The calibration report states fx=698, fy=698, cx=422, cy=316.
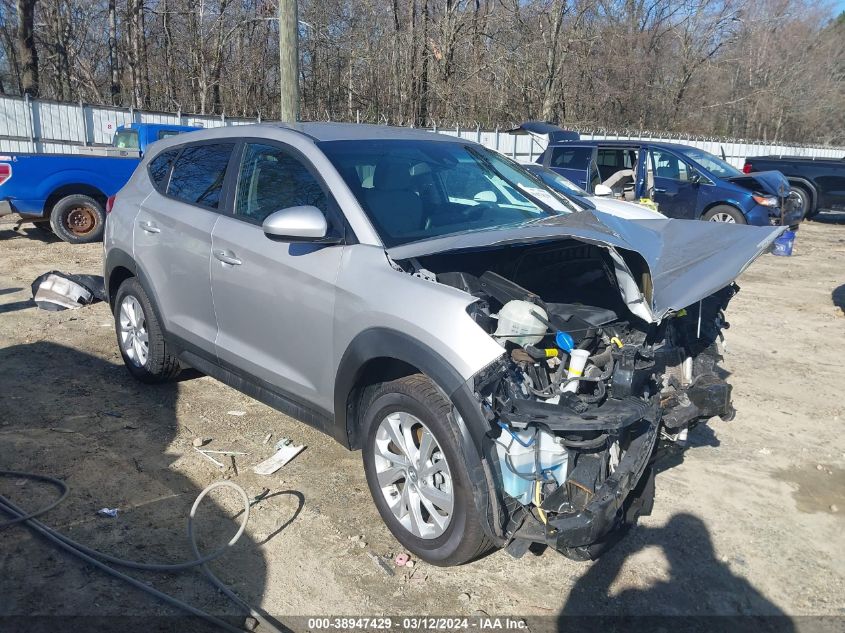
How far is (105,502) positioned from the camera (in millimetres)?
3688

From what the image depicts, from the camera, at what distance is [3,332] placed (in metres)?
6.44

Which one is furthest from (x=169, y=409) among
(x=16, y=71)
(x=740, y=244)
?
(x=16, y=71)

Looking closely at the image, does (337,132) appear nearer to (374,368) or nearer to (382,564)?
(374,368)

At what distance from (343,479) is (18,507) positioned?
5.49 feet

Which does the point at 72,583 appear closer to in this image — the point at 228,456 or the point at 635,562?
the point at 228,456

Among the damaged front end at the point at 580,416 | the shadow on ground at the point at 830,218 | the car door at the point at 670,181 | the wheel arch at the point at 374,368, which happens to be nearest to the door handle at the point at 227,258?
the wheel arch at the point at 374,368

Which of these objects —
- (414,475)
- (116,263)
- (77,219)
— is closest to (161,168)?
(116,263)

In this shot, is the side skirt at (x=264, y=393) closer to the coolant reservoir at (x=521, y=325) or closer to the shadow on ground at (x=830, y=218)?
the coolant reservoir at (x=521, y=325)

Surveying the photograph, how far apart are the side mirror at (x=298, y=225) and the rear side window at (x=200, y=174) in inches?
43.7

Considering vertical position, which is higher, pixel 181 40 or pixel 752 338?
pixel 181 40

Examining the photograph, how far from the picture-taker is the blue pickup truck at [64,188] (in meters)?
9.85

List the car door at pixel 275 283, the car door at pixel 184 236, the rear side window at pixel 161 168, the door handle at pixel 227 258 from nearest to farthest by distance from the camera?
1. the car door at pixel 275 283
2. the door handle at pixel 227 258
3. the car door at pixel 184 236
4. the rear side window at pixel 161 168

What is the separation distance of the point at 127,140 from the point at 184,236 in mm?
10242

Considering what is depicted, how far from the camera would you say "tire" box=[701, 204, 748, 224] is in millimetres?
11938
